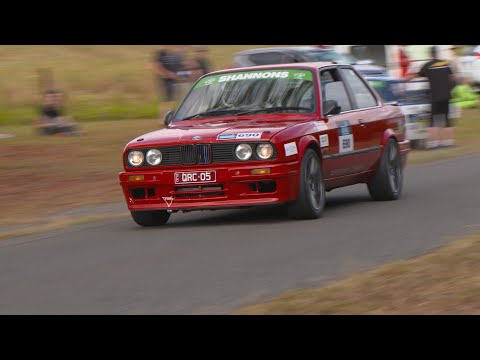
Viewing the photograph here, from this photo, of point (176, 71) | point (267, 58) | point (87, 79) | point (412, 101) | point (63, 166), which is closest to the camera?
point (63, 166)

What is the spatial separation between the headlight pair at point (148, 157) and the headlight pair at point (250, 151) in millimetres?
806

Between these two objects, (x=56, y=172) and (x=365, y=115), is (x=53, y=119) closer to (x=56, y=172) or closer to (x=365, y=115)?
(x=56, y=172)

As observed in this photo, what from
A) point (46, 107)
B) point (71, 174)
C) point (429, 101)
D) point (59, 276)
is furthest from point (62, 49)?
point (59, 276)

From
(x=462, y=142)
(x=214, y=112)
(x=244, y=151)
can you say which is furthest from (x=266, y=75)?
(x=462, y=142)

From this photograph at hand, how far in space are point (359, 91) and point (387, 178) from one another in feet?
3.43

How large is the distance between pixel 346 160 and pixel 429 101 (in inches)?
410

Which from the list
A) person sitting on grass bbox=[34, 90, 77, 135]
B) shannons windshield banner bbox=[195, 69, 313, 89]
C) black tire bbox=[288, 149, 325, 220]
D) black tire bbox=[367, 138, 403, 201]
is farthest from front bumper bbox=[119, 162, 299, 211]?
person sitting on grass bbox=[34, 90, 77, 135]

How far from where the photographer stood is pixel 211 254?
8.86 metres

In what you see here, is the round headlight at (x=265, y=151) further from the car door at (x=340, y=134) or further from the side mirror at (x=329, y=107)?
the side mirror at (x=329, y=107)

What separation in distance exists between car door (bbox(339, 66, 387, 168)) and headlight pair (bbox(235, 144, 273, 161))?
1.96 meters

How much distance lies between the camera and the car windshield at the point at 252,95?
37.5ft

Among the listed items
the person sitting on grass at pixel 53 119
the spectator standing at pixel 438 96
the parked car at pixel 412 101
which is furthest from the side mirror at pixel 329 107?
the person sitting on grass at pixel 53 119

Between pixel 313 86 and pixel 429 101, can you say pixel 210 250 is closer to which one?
pixel 313 86

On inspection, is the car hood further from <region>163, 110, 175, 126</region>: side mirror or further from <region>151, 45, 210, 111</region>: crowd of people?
<region>151, 45, 210, 111</region>: crowd of people
